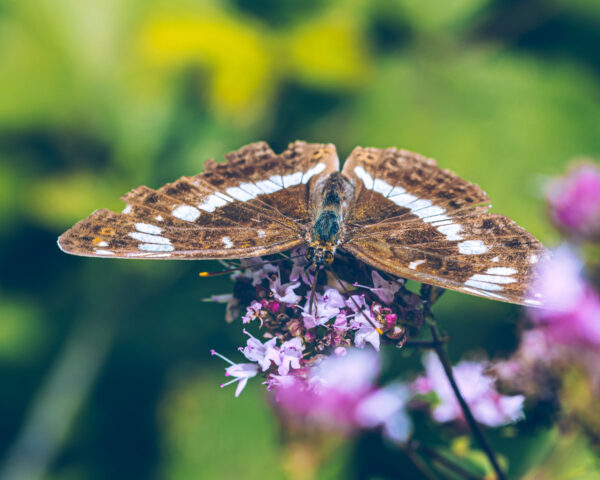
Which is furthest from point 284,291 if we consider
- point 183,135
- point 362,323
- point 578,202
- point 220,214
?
point 183,135

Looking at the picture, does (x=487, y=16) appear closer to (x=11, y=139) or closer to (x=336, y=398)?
(x=336, y=398)

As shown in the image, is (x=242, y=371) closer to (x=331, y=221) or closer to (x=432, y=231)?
(x=331, y=221)

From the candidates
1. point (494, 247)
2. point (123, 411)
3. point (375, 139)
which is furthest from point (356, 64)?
point (123, 411)

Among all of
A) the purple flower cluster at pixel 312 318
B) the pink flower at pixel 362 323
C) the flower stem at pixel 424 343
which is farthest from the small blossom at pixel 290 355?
the flower stem at pixel 424 343

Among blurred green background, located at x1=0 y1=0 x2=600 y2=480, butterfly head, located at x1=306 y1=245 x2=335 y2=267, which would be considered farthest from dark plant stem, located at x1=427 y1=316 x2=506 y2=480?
blurred green background, located at x1=0 y1=0 x2=600 y2=480

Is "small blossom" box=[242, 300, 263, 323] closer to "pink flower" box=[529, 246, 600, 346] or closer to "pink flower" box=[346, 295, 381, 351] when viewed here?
"pink flower" box=[346, 295, 381, 351]

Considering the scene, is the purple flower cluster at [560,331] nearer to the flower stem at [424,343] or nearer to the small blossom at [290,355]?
the flower stem at [424,343]
